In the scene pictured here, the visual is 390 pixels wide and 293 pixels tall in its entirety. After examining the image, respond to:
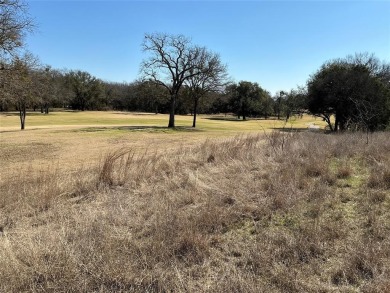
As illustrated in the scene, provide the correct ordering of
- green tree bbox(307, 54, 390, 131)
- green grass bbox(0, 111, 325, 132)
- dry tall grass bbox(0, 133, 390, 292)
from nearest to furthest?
dry tall grass bbox(0, 133, 390, 292) < green tree bbox(307, 54, 390, 131) < green grass bbox(0, 111, 325, 132)

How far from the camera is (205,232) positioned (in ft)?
13.2

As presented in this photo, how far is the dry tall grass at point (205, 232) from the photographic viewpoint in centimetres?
302

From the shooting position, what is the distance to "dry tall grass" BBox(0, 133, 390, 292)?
3.02m

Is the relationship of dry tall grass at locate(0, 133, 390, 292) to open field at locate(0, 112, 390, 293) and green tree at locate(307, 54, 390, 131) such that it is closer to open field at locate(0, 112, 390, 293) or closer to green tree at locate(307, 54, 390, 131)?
open field at locate(0, 112, 390, 293)

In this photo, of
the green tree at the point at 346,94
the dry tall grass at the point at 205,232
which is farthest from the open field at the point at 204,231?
the green tree at the point at 346,94

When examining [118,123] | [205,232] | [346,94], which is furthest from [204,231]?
[118,123]

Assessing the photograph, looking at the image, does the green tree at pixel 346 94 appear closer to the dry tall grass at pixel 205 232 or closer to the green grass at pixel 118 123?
the green grass at pixel 118 123

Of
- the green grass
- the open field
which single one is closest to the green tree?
the green grass

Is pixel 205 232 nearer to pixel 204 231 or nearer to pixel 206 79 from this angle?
pixel 204 231

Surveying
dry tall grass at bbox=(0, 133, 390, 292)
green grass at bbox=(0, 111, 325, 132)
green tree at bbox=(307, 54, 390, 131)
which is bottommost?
green grass at bbox=(0, 111, 325, 132)

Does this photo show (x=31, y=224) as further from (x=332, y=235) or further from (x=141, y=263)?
(x=332, y=235)

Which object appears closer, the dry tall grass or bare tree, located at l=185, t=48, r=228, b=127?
the dry tall grass

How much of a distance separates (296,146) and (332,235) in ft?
22.0

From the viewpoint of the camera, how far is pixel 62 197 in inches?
245
